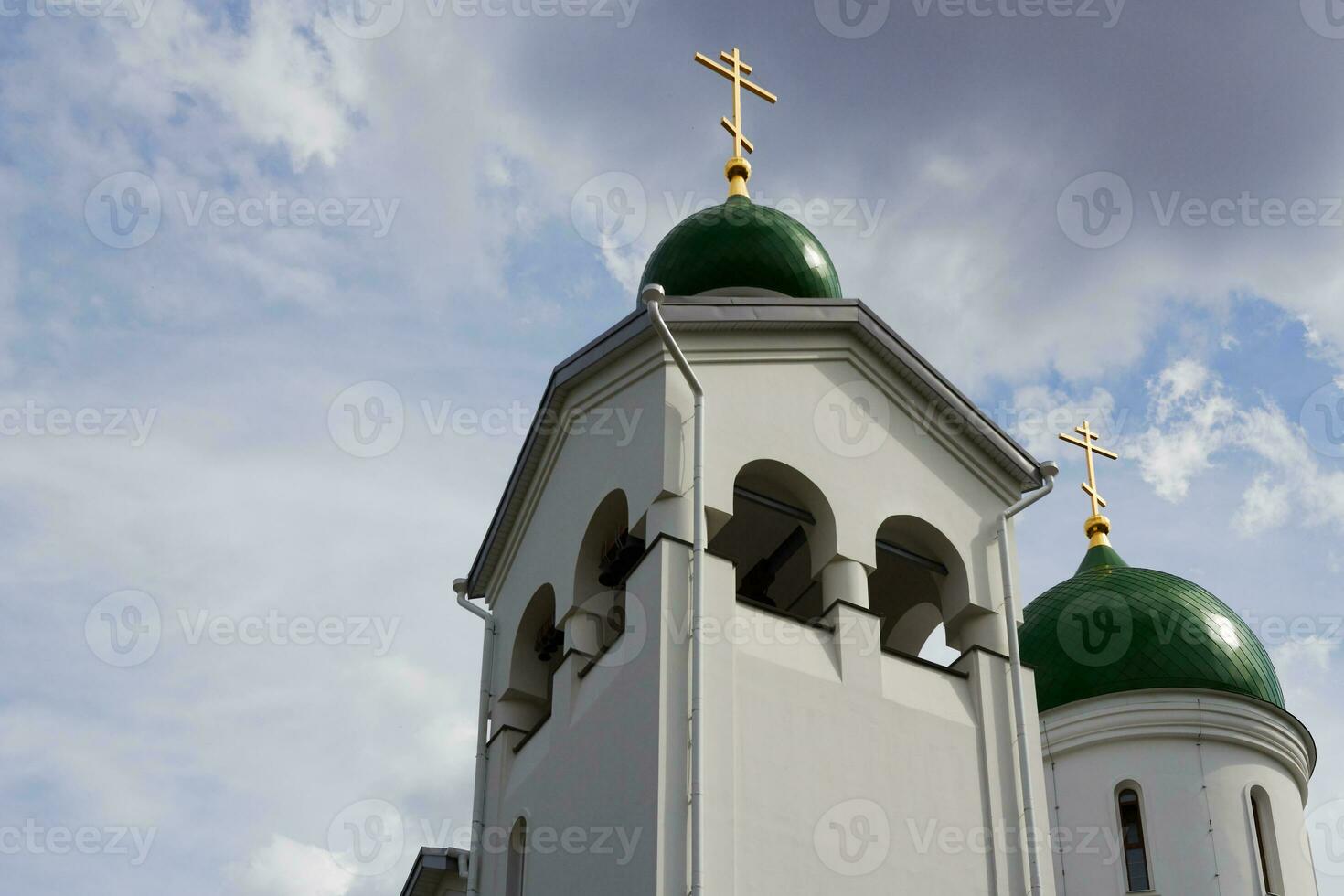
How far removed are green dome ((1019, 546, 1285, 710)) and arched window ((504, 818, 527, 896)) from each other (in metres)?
6.61

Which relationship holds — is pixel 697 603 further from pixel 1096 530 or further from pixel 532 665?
pixel 1096 530

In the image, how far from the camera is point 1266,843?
16.8 m

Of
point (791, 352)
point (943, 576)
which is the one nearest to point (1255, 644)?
point (943, 576)

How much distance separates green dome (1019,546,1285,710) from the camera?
56.7 feet

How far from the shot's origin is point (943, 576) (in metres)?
13.1

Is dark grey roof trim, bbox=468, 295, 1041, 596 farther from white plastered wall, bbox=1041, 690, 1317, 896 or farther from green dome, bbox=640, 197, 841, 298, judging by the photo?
white plastered wall, bbox=1041, 690, 1317, 896

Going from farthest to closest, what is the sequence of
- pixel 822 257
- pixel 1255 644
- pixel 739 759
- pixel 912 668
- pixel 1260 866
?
pixel 1255 644, pixel 1260 866, pixel 822 257, pixel 912 668, pixel 739 759

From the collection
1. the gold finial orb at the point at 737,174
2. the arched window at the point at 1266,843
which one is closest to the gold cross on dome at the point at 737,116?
the gold finial orb at the point at 737,174

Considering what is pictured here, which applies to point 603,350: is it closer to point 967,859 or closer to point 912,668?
point 912,668

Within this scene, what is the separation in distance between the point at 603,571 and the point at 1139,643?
22.5 ft

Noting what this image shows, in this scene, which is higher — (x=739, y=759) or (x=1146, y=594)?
(x=1146, y=594)

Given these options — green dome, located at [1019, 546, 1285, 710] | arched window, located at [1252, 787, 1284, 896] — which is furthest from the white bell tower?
arched window, located at [1252, 787, 1284, 896]

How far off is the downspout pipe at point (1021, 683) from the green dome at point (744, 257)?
2454 millimetres

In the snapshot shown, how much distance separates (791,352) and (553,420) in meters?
2.05
